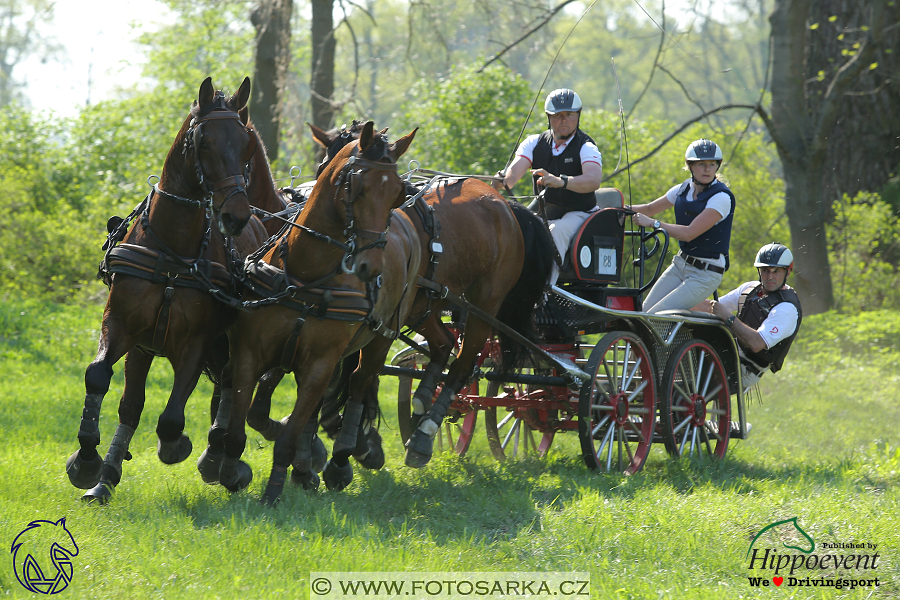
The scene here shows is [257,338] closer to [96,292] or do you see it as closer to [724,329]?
[724,329]

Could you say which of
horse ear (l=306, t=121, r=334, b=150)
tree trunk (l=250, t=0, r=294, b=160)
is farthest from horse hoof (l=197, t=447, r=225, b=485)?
tree trunk (l=250, t=0, r=294, b=160)

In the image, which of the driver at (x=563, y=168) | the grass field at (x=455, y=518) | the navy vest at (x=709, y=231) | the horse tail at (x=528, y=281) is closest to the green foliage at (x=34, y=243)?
the grass field at (x=455, y=518)

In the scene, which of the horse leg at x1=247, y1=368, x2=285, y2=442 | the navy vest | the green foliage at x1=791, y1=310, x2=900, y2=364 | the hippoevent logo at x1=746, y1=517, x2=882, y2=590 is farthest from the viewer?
the green foliage at x1=791, y1=310, x2=900, y2=364

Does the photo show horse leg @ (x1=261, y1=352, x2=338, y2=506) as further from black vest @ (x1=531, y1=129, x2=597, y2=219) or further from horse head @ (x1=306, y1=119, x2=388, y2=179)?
black vest @ (x1=531, y1=129, x2=597, y2=219)

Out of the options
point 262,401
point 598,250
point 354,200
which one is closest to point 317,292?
point 354,200

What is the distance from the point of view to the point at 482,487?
5.12 meters

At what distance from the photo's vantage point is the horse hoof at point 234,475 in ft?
14.5

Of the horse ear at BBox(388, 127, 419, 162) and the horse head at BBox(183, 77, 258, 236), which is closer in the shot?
the horse head at BBox(183, 77, 258, 236)

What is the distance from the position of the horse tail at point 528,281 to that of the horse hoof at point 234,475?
2034 mm

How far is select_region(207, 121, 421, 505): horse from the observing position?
410cm

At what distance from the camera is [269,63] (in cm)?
1112

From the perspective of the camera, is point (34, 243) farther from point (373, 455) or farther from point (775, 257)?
point (775, 257)

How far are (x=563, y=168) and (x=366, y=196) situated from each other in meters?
2.44

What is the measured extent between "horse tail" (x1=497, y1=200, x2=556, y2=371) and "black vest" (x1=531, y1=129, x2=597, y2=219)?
372mm
